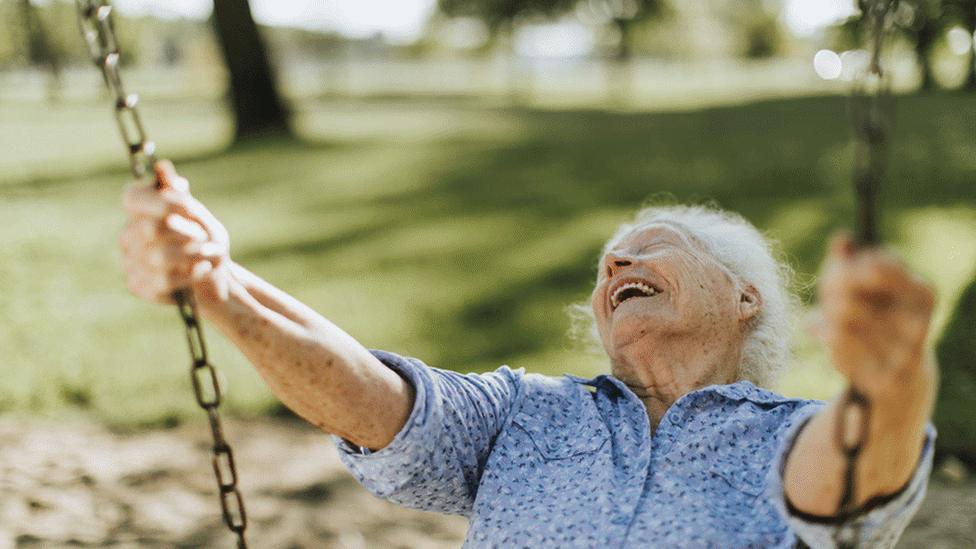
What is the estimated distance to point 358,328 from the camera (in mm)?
7434

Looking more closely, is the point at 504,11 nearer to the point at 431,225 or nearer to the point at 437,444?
the point at 431,225

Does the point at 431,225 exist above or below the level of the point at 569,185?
above

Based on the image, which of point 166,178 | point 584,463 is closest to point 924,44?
point 584,463

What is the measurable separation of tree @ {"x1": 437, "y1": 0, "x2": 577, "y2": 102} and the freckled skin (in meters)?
40.8

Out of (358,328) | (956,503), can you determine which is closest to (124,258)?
(956,503)

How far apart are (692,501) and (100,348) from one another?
586 centimetres

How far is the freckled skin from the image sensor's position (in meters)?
2.55

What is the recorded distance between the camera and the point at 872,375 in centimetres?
154

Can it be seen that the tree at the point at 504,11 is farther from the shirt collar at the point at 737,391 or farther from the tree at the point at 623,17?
the shirt collar at the point at 737,391

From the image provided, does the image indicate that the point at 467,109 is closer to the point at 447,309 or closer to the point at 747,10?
the point at 447,309

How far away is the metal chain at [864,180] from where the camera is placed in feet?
4.87

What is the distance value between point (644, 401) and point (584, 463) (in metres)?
0.31

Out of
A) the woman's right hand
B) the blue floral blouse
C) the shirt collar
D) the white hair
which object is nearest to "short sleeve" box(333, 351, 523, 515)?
the blue floral blouse

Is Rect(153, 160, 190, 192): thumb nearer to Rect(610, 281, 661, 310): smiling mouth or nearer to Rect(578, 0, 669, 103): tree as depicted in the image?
Rect(610, 281, 661, 310): smiling mouth
